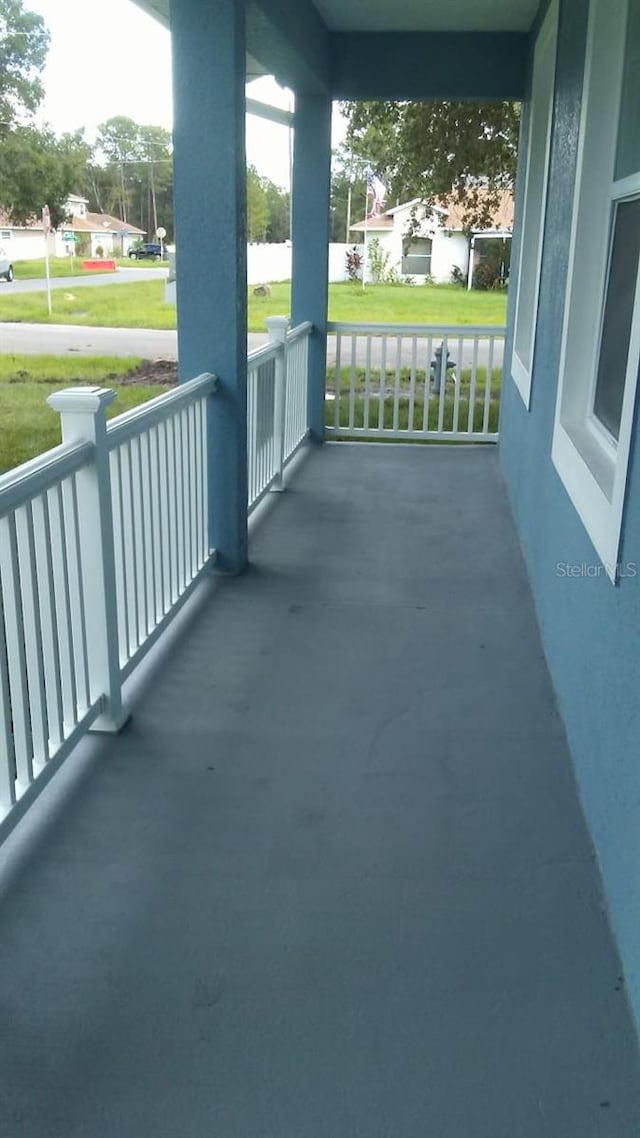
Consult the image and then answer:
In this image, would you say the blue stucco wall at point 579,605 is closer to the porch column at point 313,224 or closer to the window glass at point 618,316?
the window glass at point 618,316

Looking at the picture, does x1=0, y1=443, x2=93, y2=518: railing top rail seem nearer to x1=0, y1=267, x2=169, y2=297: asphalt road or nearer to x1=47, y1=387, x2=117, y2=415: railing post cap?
x1=47, y1=387, x2=117, y2=415: railing post cap

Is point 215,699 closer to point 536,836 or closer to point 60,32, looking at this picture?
point 536,836

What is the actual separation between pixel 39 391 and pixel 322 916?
176 inches

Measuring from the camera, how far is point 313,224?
22.7ft

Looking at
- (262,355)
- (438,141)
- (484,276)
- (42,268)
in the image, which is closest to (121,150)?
(42,268)

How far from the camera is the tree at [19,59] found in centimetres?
449

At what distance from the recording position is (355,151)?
10703 millimetres

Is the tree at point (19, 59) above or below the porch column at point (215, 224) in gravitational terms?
above

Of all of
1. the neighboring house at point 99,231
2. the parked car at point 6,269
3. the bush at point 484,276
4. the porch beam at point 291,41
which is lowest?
the bush at point 484,276

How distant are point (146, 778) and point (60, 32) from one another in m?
6.41

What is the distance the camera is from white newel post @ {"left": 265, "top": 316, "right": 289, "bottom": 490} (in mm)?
5410

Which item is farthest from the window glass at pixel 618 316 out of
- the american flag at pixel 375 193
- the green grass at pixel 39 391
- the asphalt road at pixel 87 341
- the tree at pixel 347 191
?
the tree at pixel 347 191

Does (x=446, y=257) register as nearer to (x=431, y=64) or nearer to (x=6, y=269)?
(x=431, y=64)

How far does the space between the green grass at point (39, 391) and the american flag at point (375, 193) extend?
636 cm
